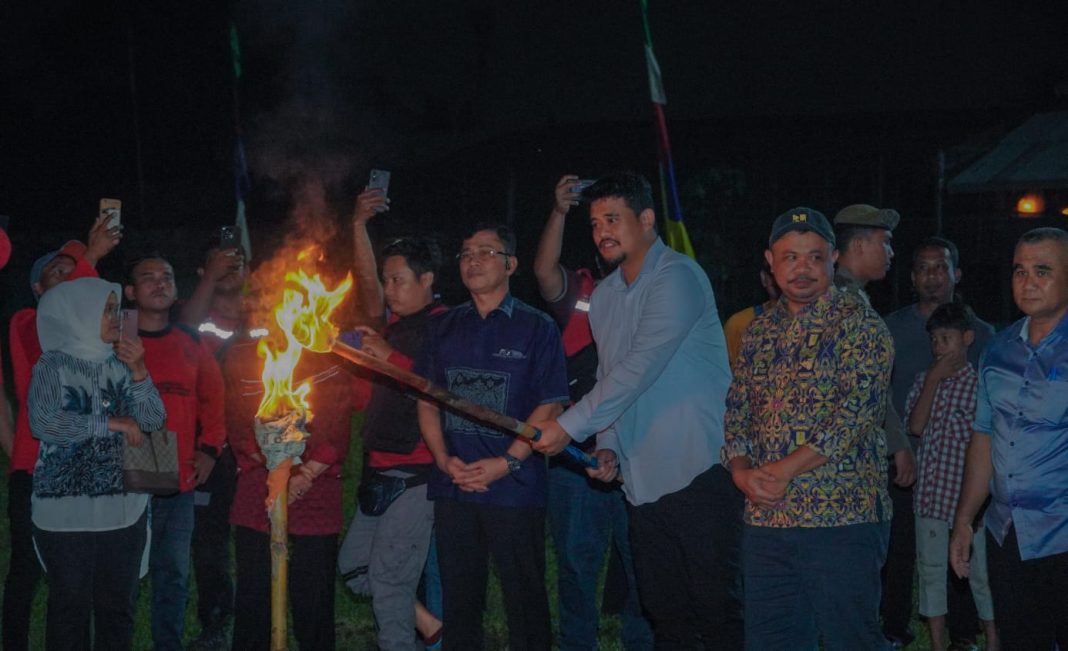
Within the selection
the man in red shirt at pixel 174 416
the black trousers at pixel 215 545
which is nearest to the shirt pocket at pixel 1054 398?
the man in red shirt at pixel 174 416

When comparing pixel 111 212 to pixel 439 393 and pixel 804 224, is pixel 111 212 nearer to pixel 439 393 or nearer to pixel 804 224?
pixel 439 393

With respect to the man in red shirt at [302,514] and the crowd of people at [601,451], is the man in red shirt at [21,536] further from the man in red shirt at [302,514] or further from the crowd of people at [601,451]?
the man in red shirt at [302,514]

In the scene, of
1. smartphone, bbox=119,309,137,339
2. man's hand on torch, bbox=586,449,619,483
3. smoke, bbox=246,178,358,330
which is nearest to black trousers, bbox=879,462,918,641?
man's hand on torch, bbox=586,449,619,483

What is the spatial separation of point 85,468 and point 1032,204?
2208 cm

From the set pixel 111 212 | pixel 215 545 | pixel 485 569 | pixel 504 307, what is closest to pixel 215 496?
pixel 215 545

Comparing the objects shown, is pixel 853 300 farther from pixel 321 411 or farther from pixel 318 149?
pixel 318 149

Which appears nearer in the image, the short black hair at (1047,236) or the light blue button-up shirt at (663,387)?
the short black hair at (1047,236)

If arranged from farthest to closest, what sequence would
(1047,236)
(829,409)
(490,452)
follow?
1. (490,452)
2. (1047,236)
3. (829,409)

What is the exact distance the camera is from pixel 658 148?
1302 inches

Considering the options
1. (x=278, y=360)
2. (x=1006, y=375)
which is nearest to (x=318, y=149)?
(x=278, y=360)

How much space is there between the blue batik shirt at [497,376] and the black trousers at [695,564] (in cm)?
75

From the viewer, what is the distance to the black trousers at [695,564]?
16.8ft

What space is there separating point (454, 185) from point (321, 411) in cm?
2688

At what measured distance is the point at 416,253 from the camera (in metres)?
6.40
